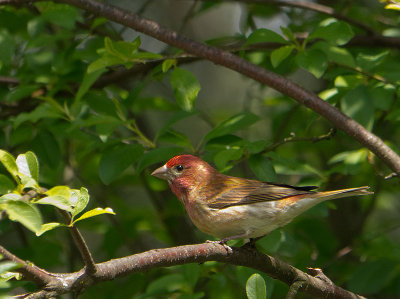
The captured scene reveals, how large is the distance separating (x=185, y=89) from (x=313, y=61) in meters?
0.91

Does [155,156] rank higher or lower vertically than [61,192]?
lower

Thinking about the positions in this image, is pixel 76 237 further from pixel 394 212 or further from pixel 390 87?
pixel 394 212

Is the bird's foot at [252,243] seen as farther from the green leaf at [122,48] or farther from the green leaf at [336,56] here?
the green leaf at [122,48]

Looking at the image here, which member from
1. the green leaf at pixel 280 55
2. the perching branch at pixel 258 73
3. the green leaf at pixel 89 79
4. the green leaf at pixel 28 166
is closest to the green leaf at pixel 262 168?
the perching branch at pixel 258 73

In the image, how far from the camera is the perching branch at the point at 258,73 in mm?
3748

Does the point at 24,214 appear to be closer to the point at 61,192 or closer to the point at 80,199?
the point at 61,192

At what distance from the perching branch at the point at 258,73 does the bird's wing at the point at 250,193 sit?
541 millimetres

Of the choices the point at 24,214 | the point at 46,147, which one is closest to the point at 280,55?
the point at 46,147

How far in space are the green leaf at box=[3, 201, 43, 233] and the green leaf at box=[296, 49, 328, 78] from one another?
91.6 inches

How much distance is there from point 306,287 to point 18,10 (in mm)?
3573

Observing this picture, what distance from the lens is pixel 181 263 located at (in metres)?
2.76

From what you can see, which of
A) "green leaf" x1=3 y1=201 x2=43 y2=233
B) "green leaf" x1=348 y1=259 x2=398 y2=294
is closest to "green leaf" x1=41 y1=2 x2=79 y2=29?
"green leaf" x1=3 y1=201 x2=43 y2=233


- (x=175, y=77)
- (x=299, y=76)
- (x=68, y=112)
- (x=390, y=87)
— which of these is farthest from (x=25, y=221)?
(x=299, y=76)

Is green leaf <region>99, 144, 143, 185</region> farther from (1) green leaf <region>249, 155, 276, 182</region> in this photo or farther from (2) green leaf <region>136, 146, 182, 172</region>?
(1) green leaf <region>249, 155, 276, 182</region>
